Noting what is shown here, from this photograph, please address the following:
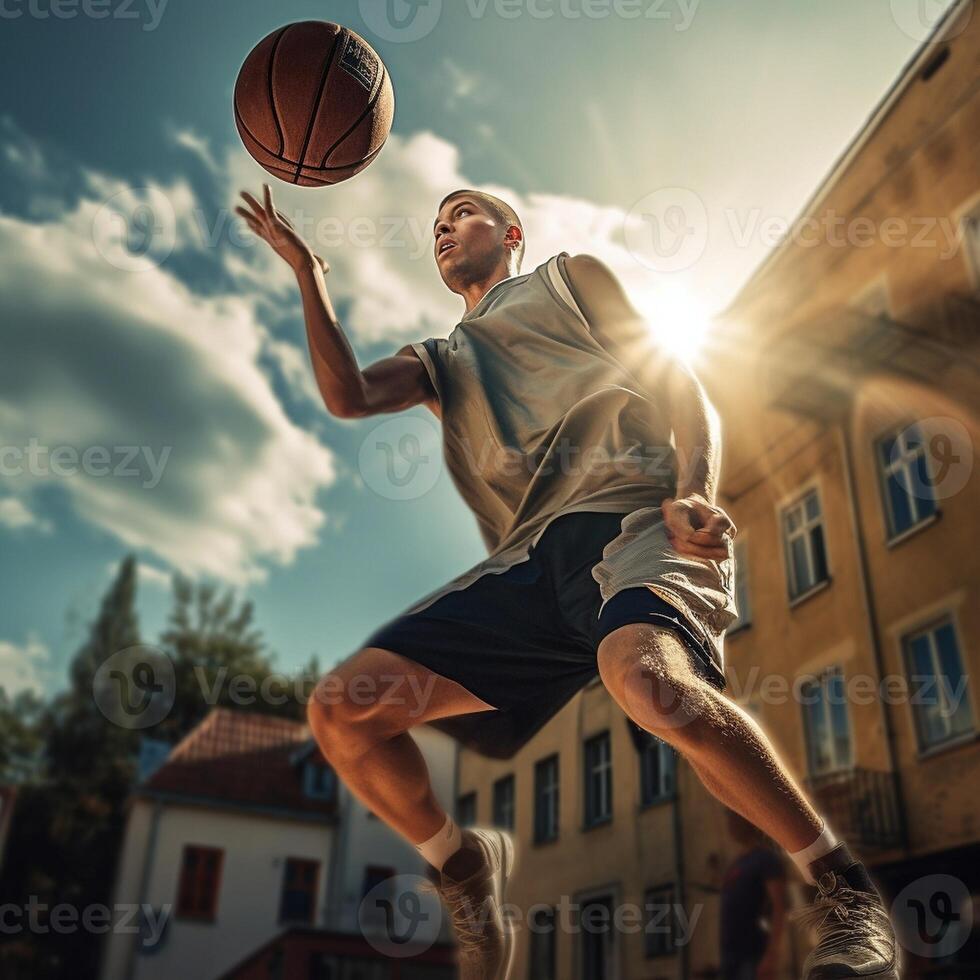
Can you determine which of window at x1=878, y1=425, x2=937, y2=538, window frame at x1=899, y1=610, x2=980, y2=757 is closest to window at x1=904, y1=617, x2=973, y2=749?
window frame at x1=899, y1=610, x2=980, y2=757

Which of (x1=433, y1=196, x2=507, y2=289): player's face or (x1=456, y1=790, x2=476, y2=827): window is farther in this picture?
(x1=456, y1=790, x2=476, y2=827): window

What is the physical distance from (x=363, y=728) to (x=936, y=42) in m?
17.7

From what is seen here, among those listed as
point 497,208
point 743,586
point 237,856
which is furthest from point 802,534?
point 237,856

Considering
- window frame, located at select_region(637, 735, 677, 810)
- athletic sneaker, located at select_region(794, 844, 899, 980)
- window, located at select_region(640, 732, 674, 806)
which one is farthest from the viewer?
window, located at select_region(640, 732, 674, 806)

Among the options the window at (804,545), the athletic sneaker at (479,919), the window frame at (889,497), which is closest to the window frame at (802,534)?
the window at (804,545)

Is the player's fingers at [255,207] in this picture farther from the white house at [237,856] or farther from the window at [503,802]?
the window at [503,802]

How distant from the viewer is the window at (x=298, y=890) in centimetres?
2859

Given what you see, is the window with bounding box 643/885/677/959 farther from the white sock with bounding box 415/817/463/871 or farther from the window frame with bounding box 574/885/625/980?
the white sock with bounding box 415/817/463/871

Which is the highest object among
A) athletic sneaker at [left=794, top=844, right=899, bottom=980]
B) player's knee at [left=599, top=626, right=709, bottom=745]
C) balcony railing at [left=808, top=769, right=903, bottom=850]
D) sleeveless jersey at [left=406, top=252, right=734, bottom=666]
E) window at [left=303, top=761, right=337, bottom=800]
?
window at [left=303, top=761, right=337, bottom=800]

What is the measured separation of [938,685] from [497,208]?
12.7 m

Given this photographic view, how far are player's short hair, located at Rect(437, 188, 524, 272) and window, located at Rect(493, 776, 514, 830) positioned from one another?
80.0 feet

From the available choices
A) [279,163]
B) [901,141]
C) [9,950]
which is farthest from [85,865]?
[279,163]

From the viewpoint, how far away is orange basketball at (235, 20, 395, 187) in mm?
3764

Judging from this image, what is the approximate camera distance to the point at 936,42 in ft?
54.8
